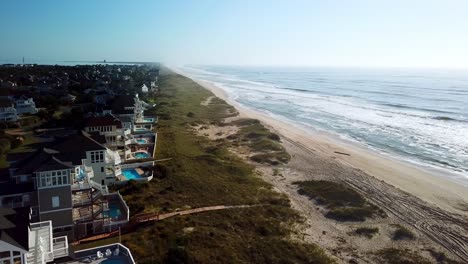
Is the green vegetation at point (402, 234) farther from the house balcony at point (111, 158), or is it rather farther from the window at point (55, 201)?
the house balcony at point (111, 158)

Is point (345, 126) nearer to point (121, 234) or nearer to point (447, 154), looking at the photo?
point (447, 154)

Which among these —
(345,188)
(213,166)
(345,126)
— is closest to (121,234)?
(213,166)

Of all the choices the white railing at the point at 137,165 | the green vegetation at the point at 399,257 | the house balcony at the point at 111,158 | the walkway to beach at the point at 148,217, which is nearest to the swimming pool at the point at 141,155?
the white railing at the point at 137,165

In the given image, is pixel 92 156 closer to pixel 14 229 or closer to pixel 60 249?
pixel 60 249

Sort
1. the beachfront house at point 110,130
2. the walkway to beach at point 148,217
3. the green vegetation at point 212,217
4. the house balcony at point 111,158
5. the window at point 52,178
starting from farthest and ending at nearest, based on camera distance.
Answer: the beachfront house at point 110,130
the house balcony at point 111,158
the walkway to beach at point 148,217
the green vegetation at point 212,217
the window at point 52,178

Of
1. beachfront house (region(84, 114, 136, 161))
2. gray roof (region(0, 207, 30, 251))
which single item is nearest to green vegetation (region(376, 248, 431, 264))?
gray roof (region(0, 207, 30, 251))

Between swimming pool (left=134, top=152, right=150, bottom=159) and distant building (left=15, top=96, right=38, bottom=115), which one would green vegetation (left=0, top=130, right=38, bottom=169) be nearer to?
swimming pool (left=134, top=152, right=150, bottom=159)

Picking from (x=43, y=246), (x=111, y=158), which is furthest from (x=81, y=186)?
(x=43, y=246)
